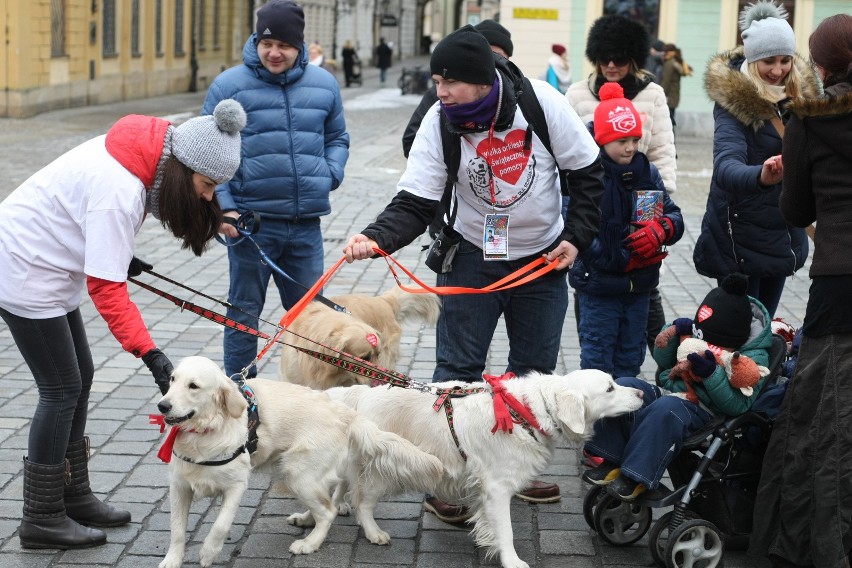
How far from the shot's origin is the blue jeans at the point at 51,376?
4.32m

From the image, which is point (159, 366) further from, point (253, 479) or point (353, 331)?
point (353, 331)

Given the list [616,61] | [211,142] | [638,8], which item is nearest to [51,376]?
[211,142]

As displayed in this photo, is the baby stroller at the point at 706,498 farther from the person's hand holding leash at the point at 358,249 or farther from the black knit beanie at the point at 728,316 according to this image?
the person's hand holding leash at the point at 358,249

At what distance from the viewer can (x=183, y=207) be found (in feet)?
13.7

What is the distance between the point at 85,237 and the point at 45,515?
45.3 inches

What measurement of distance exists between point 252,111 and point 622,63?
7.25 ft

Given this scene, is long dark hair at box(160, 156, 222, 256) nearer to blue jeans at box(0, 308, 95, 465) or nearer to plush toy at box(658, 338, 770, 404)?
blue jeans at box(0, 308, 95, 465)

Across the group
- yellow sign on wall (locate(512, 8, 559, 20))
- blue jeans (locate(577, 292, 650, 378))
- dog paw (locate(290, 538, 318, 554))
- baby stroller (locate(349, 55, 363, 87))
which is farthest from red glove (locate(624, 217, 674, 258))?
baby stroller (locate(349, 55, 363, 87))

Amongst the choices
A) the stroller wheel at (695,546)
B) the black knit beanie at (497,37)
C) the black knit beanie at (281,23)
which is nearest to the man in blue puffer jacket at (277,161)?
the black knit beanie at (281,23)

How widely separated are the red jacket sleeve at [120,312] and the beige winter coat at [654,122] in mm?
3322

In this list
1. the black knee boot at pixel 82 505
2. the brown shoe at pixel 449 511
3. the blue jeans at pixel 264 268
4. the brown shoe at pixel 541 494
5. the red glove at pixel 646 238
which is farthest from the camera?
the blue jeans at pixel 264 268

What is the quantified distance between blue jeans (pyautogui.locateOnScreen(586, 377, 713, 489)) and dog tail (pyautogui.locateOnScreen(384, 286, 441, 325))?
1893 mm

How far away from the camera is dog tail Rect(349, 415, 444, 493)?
4.44 metres

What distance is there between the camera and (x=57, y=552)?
4457 millimetres
